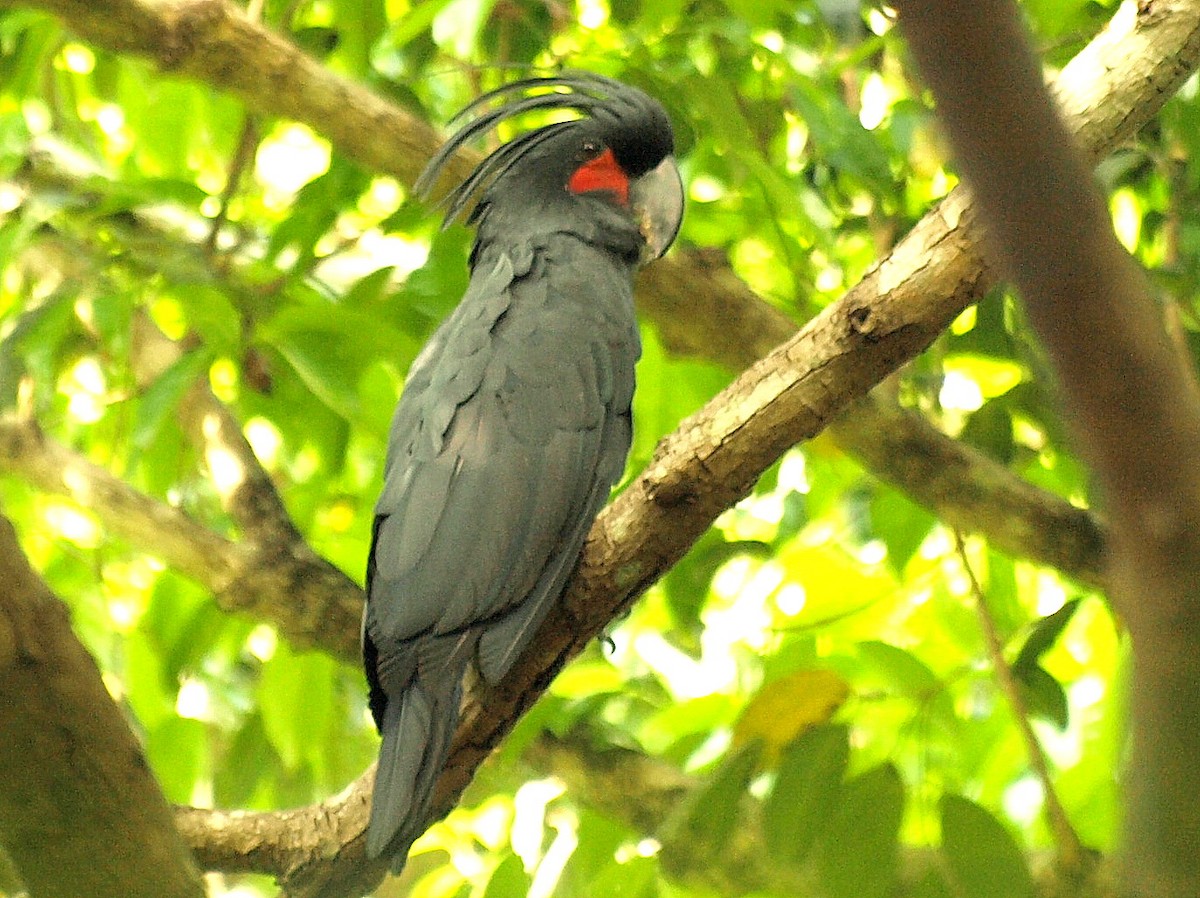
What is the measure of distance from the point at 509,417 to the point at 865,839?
925mm

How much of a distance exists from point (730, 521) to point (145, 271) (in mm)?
1523

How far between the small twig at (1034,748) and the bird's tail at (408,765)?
0.99 metres

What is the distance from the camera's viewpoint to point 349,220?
11.9ft

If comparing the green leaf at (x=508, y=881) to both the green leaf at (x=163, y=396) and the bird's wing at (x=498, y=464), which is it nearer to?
the bird's wing at (x=498, y=464)

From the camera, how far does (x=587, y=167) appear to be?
2.72 m

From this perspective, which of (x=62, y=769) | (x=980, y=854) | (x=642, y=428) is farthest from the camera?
(x=642, y=428)

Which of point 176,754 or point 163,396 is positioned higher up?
point 163,396

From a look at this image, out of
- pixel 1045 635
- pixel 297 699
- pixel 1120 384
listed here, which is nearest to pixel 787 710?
pixel 1045 635

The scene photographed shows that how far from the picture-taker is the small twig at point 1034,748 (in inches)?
81.5

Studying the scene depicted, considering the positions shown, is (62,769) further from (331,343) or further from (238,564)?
(238,564)

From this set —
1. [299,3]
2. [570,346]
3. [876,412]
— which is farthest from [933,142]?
[299,3]

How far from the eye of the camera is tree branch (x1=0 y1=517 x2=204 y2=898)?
1255 millimetres

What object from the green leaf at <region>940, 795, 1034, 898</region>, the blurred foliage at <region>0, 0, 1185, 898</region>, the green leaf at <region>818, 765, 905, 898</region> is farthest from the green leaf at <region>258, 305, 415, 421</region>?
the green leaf at <region>940, 795, 1034, 898</region>

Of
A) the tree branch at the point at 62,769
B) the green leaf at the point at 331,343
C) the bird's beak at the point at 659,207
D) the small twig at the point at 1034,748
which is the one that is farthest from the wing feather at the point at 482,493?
the small twig at the point at 1034,748
